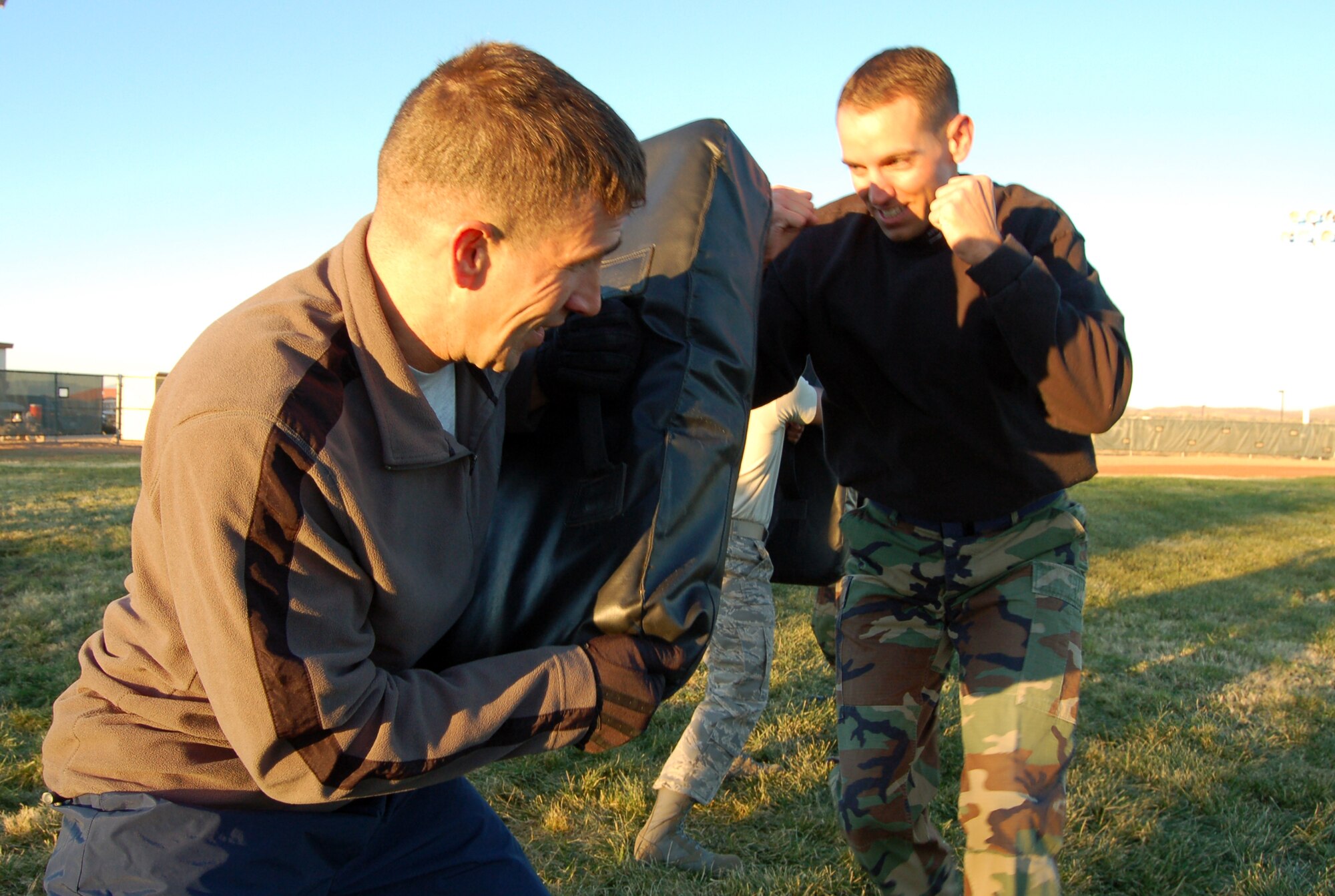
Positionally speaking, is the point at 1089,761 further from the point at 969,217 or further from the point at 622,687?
the point at 622,687

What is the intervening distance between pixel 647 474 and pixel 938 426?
1177 mm

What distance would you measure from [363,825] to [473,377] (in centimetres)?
86

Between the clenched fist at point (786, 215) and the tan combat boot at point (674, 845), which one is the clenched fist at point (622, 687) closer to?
the clenched fist at point (786, 215)

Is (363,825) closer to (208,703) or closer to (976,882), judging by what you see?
(208,703)

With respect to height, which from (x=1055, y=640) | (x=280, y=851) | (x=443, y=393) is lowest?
(x=280, y=851)

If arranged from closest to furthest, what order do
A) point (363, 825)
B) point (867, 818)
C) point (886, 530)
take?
point (363, 825)
point (867, 818)
point (886, 530)

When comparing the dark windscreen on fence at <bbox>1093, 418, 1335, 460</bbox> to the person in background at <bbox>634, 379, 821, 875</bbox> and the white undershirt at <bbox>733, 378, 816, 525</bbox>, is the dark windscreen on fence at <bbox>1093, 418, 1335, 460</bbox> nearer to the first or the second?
the white undershirt at <bbox>733, 378, 816, 525</bbox>

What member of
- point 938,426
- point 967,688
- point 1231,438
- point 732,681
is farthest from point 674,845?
point 1231,438

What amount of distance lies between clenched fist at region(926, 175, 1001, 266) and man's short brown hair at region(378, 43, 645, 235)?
3.63ft

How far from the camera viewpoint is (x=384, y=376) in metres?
1.64

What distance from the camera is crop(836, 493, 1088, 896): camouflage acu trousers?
230 centimetres

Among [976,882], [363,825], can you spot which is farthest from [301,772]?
[976,882]

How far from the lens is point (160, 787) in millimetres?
1663

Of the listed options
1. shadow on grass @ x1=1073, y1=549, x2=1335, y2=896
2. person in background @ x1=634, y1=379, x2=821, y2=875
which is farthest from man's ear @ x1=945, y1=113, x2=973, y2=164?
shadow on grass @ x1=1073, y1=549, x2=1335, y2=896
